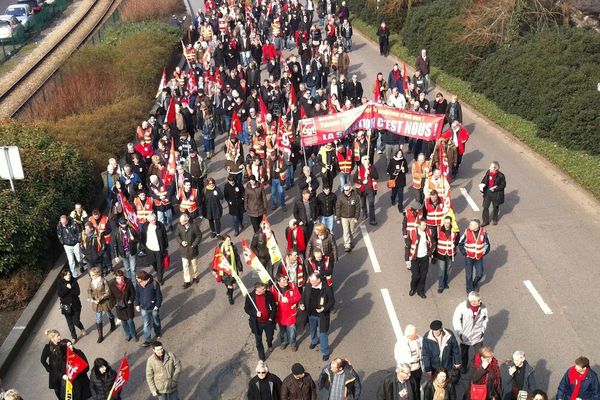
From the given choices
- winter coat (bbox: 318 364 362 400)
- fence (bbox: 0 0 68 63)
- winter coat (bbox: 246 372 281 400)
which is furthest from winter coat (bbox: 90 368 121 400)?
fence (bbox: 0 0 68 63)

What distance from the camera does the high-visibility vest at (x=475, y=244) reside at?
12258mm

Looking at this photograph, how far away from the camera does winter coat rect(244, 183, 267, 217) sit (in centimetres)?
1488

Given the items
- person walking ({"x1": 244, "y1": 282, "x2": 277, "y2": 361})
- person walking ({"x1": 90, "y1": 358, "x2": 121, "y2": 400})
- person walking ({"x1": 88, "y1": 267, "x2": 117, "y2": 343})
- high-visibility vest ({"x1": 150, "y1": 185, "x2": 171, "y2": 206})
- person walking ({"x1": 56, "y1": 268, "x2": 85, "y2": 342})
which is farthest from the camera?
high-visibility vest ({"x1": 150, "y1": 185, "x2": 171, "y2": 206})

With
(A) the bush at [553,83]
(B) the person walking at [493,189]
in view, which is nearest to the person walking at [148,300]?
(B) the person walking at [493,189]

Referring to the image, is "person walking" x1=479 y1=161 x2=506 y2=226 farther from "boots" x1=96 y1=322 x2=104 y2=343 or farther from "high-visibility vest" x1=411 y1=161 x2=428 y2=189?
"boots" x1=96 y1=322 x2=104 y2=343

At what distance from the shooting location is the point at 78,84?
78.8 feet

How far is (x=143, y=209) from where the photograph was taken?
1459 centimetres

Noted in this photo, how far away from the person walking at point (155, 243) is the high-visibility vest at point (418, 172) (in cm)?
573

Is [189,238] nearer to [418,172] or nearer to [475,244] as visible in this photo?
[475,244]

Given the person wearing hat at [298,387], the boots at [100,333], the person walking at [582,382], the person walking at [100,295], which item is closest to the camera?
A: the person walking at [582,382]

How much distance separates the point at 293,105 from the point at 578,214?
7671 millimetres

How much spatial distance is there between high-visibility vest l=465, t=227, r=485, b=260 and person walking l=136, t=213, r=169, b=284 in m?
5.38

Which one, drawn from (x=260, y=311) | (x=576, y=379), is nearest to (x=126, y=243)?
(x=260, y=311)

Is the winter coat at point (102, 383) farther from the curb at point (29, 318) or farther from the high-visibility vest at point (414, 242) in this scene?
the high-visibility vest at point (414, 242)
